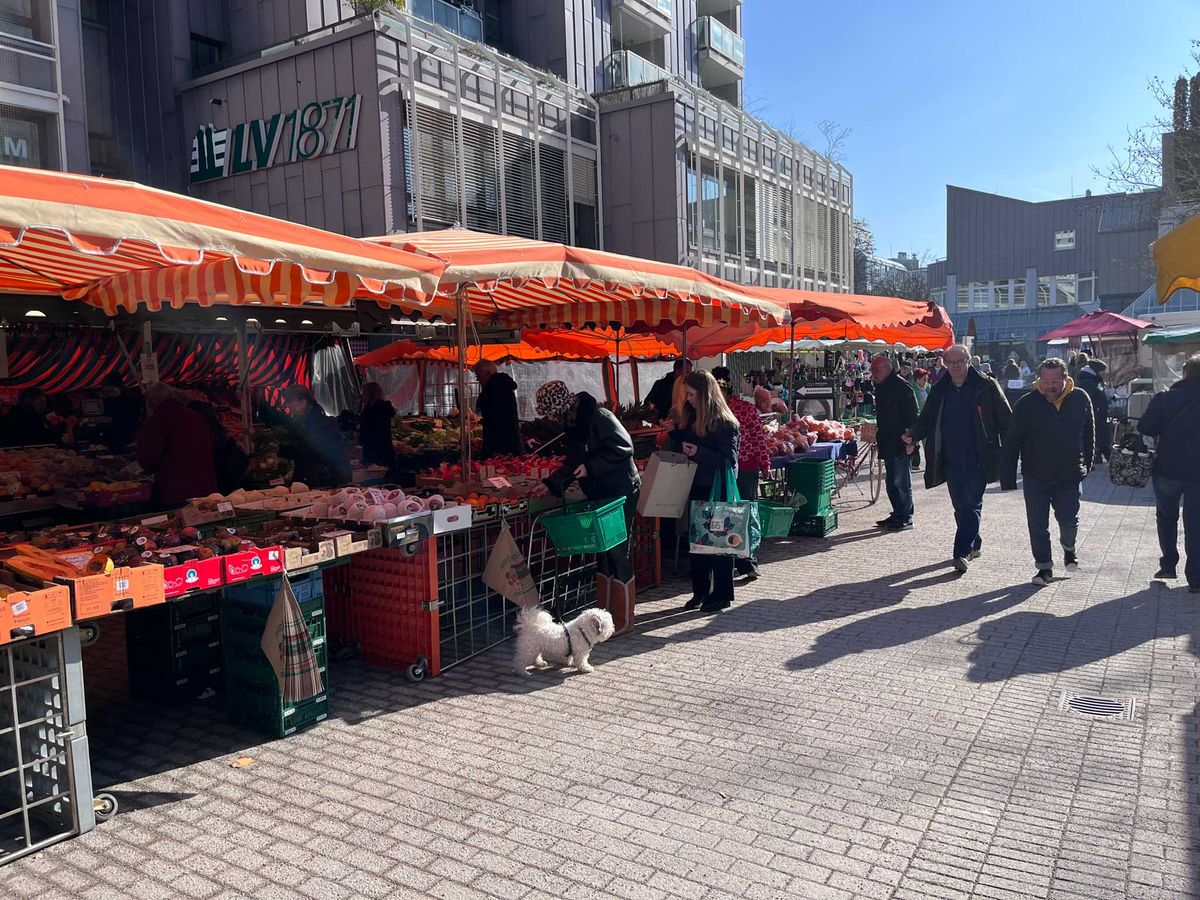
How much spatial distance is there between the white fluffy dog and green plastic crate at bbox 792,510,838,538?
194 inches

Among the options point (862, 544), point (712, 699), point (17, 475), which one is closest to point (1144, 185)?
point (862, 544)

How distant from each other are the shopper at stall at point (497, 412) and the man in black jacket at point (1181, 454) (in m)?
6.23

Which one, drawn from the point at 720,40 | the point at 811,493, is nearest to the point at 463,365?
the point at 811,493

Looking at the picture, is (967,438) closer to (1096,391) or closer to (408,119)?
(1096,391)

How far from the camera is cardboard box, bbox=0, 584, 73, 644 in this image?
11.2 ft

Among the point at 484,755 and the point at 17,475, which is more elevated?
the point at 17,475

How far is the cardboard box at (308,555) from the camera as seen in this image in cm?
453

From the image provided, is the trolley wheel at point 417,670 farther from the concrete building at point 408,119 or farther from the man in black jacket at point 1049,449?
the concrete building at point 408,119

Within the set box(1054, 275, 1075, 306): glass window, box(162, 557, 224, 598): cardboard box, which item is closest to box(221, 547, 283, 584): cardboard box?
box(162, 557, 224, 598): cardboard box

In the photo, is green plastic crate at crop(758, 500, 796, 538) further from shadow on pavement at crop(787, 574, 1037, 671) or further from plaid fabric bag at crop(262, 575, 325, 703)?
plaid fabric bag at crop(262, 575, 325, 703)

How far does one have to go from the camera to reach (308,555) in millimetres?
4637

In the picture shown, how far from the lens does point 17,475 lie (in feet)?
25.8

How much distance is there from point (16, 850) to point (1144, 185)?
25.2m

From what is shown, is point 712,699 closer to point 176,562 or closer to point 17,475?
point 176,562
